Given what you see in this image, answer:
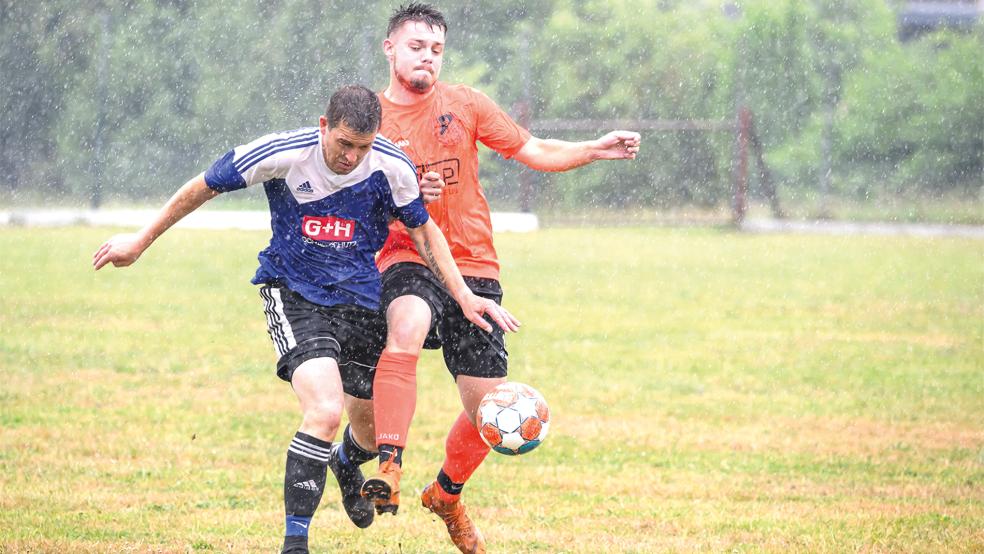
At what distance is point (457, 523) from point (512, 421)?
56 centimetres

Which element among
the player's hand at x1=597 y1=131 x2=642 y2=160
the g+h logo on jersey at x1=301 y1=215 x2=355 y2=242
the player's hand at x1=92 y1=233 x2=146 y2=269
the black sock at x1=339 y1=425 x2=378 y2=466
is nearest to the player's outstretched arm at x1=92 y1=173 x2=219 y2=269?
the player's hand at x1=92 y1=233 x2=146 y2=269

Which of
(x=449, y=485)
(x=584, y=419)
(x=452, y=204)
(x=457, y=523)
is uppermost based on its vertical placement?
(x=452, y=204)

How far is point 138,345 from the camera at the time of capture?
11.3 meters

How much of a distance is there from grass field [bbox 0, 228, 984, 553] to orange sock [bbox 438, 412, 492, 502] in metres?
0.36

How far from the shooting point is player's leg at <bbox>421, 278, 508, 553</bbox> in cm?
534

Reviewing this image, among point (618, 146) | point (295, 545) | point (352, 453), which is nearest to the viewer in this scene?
point (295, 545)

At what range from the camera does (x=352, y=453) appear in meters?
5.79

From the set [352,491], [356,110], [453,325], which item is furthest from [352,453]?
[356,110]

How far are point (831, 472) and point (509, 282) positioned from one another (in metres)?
9.45

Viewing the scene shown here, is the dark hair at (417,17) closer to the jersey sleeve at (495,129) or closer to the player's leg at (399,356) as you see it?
the jersey sleeve at (495,129)

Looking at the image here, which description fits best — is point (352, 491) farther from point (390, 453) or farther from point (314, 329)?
point (314, 329)

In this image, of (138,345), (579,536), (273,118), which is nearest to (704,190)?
(273,118)

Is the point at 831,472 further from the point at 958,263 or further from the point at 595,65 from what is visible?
the point at 595,65

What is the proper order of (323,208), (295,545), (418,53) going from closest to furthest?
(295,545) < (323,208) < (418,53)
